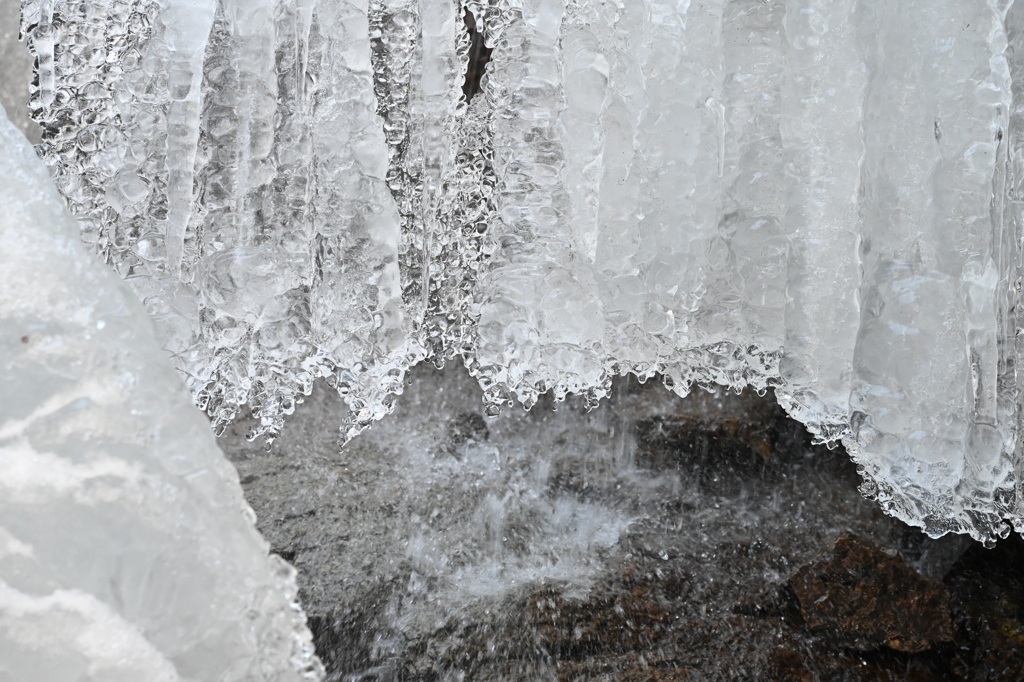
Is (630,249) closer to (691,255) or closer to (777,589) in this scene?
(691,255)

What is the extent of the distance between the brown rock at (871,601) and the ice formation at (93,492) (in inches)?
42.0

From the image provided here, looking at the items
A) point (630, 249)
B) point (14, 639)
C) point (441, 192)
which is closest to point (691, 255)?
point (630, 249)

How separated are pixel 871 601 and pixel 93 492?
1.30m

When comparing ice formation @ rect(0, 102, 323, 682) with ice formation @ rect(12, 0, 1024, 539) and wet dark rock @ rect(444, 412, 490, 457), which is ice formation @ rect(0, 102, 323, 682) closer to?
ice formation @ rect(12, 0, 1024, 539)

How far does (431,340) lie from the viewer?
3.57 feet

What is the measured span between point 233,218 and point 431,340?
30 centimetres

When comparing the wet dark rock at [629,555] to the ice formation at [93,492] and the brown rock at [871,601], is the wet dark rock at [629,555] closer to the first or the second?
the brown rock at [871,601]

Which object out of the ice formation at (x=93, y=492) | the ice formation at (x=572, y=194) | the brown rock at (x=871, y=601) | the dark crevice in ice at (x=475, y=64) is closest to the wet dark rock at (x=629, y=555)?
the brown rock at (x=871, y=601)

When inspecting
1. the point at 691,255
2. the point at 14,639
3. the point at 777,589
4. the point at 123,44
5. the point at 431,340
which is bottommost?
the point at 777,589

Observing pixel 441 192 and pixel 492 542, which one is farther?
pixel 492 542

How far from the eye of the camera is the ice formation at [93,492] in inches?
27.5

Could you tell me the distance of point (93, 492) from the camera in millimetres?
709

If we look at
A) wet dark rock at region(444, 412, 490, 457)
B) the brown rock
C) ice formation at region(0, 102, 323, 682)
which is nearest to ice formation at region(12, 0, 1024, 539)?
ice formation at region(0, 102, 323, 682)

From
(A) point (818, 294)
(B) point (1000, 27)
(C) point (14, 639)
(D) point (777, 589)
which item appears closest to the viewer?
(C) point (14, 639)
